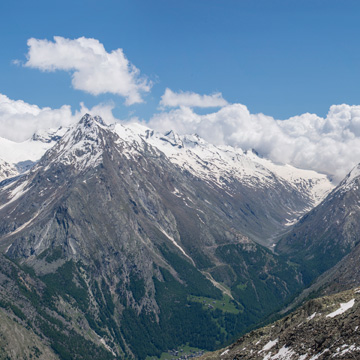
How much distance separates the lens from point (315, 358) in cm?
13512

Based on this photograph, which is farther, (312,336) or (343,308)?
(343,308)

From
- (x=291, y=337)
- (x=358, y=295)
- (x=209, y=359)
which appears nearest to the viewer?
(x=291, y=337)

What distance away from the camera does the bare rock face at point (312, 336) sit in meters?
134

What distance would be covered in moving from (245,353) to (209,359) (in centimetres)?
2443

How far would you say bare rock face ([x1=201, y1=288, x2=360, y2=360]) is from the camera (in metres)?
134

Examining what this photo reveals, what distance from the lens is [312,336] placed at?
150 meters

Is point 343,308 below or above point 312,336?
A: below

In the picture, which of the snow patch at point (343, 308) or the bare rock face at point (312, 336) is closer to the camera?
the bare rock face at point (312, 336)

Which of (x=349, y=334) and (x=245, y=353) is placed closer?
(x=349, y=334)

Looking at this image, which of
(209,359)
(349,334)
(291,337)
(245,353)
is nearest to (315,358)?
(349,334)

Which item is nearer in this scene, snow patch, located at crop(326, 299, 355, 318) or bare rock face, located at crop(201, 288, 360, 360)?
bare rock face, located at crop(201, 288, 360, 360)

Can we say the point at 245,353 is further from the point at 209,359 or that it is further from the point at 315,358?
the point at 315,358

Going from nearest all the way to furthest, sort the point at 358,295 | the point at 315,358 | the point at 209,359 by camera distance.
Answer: the point at 315,358, the point at 358,295, the point at 209,359

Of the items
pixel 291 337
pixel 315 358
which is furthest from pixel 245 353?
pixel 315 358
